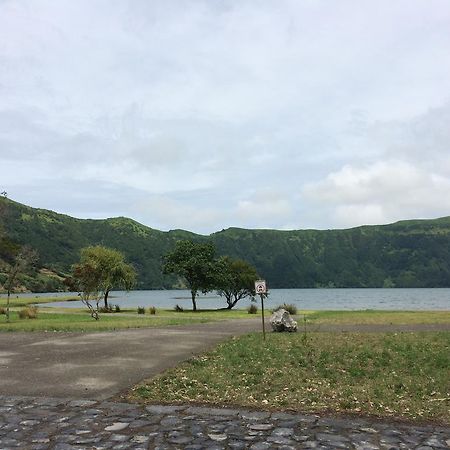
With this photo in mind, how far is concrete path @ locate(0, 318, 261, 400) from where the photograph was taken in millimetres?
Result: 10039

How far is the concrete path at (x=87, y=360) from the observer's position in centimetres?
1004

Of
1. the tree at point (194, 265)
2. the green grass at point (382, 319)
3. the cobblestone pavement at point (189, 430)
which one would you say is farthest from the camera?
the tree at point (194, 265)

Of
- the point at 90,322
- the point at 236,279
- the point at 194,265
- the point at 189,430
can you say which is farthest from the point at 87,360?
the point at 236,279

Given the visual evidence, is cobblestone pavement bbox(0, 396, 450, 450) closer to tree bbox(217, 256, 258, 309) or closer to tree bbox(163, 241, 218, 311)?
tree bbox(163, 241, 218, 311)

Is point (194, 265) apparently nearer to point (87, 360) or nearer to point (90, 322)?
point (90, 322)

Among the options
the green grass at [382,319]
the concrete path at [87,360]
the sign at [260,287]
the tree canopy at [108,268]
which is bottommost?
the green grass at [382,319]

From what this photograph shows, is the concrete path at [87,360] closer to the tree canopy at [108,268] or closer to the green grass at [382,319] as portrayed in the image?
the green grass at [382,319]

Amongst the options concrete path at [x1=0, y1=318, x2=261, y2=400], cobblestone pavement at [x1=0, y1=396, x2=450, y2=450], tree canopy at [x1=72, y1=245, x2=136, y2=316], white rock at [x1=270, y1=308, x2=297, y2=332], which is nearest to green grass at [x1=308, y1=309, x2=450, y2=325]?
white rock at [x1=270, y1=308, x2=297, y2=332]

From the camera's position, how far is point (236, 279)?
69125 mm

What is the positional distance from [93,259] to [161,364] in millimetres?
46479

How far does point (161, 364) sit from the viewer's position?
1271 cm

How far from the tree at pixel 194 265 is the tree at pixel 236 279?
1776 mm

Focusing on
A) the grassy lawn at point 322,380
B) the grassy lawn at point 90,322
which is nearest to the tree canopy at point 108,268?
the grassy lawn at point 90,322

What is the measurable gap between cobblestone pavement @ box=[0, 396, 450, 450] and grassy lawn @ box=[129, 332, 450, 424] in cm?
78
